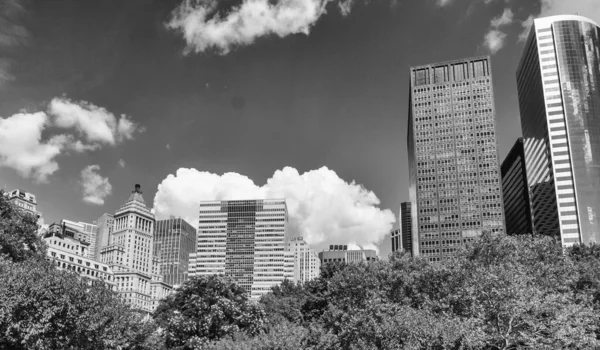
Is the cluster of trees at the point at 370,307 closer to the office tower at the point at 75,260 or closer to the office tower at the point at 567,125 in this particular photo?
the office tower at the point at 75,260

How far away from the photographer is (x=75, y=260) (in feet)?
544

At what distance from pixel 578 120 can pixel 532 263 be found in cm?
14463

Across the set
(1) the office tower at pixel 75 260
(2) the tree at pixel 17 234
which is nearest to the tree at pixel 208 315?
(2) the tree at pixel 17 234

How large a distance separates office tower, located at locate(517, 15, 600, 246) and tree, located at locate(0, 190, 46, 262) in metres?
163

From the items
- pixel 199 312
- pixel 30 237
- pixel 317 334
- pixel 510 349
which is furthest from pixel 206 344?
pixel 30 237

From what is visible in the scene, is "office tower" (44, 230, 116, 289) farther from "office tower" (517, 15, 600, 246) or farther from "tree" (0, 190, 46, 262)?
"office tower" (517, 15, 600, 246)

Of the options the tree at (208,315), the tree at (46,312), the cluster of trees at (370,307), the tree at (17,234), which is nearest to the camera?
the tree at (46,312)

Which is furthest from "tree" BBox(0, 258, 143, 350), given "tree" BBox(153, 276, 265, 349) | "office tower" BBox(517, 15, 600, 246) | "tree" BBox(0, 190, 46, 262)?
"office tower" BBox(517, 15, 600, 246)

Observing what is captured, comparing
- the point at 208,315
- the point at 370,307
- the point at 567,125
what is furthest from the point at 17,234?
the point at 567,125

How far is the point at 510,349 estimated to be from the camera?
36.7 meters

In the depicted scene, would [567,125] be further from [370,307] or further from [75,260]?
[75,260]

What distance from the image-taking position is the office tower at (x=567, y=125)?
6718 inches

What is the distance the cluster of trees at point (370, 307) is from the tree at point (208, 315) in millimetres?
116

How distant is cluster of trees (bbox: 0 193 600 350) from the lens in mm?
36125
